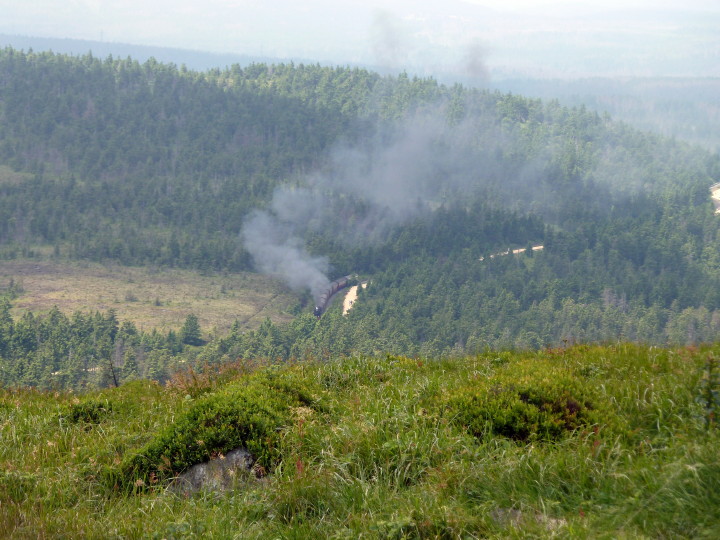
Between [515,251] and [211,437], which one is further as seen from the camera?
[515,251]

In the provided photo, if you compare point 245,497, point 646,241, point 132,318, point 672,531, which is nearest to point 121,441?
point 245,497

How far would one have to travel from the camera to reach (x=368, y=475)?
827cm

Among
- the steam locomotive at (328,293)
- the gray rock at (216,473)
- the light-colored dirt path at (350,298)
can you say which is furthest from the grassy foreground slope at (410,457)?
the light-colored dirt path at (350,298)

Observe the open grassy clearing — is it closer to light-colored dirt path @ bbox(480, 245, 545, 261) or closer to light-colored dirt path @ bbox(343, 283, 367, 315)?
light-colored dirt path @ bbox(343, 283, 367, 315)

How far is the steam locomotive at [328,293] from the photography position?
150 meters

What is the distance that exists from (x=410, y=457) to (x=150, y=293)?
15406 centimetres

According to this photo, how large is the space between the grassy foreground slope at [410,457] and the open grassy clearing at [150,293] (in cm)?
12033

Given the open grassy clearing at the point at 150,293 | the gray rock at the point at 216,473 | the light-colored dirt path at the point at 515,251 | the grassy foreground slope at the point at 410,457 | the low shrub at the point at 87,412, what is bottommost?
the open grassy clearing at the point at 150,293

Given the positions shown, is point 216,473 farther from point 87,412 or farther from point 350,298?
point 350,298

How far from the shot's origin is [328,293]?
165 m

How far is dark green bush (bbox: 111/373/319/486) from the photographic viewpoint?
9.31 meters

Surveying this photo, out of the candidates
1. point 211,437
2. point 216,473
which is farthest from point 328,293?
point 216,473

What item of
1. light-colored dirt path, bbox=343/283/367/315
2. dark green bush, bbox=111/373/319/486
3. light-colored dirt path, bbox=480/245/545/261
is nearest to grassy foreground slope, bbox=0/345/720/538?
dark green bush, bbox=111/373/319/486

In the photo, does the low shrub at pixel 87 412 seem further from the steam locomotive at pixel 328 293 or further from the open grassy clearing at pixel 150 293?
the steam locomotive at pixel 328 293
